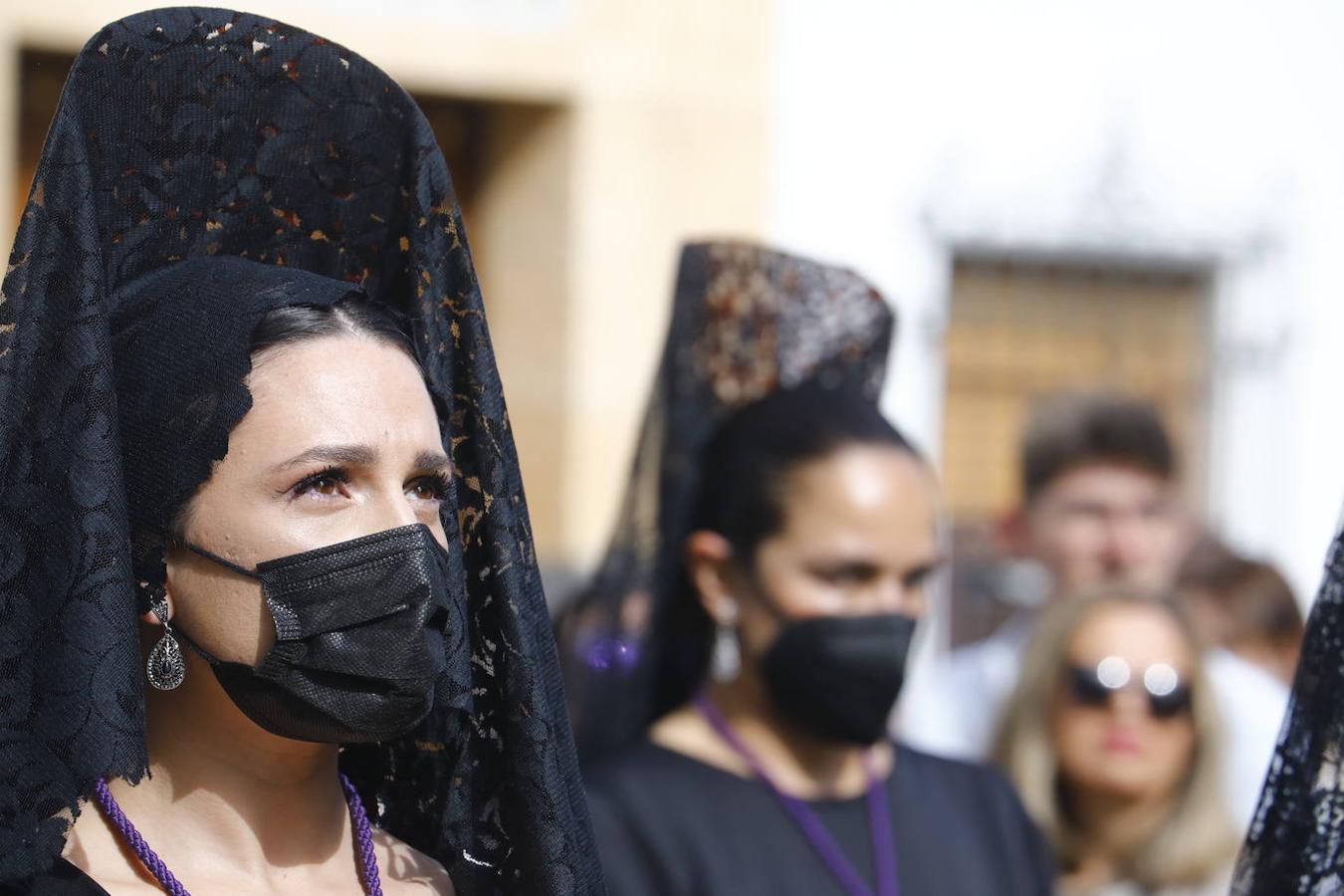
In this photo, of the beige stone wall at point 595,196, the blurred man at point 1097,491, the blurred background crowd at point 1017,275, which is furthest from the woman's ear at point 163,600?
the beige stone wall at point 595,196

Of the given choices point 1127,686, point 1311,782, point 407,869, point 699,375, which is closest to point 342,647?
point 407,869

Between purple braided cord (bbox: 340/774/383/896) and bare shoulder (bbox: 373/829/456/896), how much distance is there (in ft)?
0.07

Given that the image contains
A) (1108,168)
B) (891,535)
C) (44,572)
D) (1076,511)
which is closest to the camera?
(44,572)

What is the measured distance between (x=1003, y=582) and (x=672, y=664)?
4.17 meters

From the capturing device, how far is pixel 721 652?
167 inches

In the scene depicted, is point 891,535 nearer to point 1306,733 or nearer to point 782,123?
point 1306,733

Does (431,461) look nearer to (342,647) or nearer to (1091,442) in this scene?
(342,647)

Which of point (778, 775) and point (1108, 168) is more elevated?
point (1108, 168)

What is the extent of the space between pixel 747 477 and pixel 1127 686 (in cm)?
111

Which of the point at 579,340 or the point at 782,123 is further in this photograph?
the point at 782,123

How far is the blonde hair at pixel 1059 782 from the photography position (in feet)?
13.3

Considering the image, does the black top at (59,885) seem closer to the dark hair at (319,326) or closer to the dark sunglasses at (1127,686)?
the dark hair at (319,326)

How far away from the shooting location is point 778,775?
11.7ft

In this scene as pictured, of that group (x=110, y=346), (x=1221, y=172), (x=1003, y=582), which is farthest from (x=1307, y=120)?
(x=110, y=346)
